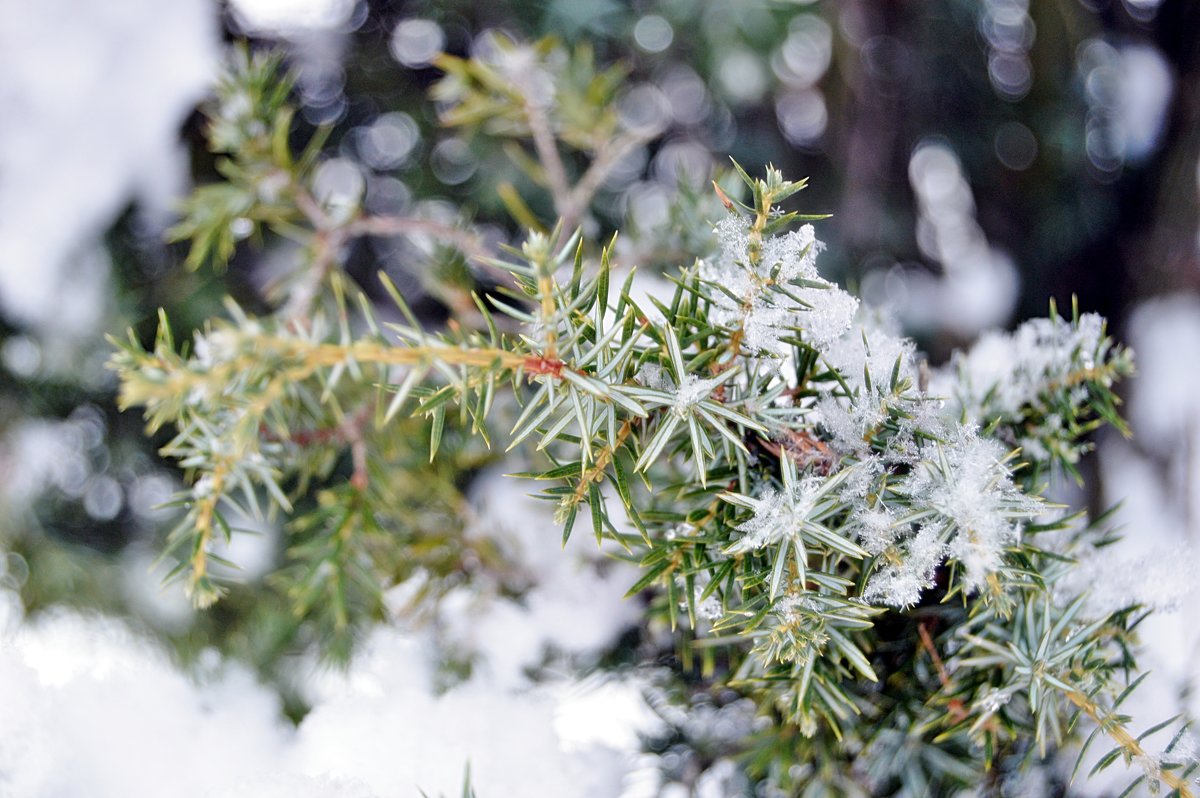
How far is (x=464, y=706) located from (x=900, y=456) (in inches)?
11.7

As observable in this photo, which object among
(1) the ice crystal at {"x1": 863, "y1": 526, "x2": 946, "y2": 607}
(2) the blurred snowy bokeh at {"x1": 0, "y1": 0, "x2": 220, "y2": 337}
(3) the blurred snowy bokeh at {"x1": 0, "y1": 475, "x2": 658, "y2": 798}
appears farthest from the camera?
(2) the blurred snowy bokeh at {"x1": 0, "y1": 0, "x2": 220, "y2": 337}

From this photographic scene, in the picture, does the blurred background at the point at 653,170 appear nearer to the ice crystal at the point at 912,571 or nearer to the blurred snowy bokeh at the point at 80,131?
the blurred snowy bokeh at the point at 80,131

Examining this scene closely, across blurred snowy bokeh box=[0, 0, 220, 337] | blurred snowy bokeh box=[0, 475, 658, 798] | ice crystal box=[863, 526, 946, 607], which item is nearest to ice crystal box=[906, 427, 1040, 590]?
ice crystal box=[863, 526, 946, 607]

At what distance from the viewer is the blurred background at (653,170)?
0.62m

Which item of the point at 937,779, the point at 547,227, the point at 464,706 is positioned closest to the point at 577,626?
the point at 464,706

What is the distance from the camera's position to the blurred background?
2.05 ft

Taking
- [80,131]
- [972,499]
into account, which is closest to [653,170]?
[80,131]

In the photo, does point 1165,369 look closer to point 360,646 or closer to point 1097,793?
point 1097,793

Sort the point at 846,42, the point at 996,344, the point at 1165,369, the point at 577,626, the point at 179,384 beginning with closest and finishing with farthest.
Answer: the point at 179,384 < the point at 996,344 < the point at 577,626 < the point at 1165,369 < the point at 846,42

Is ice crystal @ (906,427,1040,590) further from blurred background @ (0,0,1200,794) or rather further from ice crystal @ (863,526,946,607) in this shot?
blurred background @ (0,0,1200,794)

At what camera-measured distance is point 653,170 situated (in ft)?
2.76

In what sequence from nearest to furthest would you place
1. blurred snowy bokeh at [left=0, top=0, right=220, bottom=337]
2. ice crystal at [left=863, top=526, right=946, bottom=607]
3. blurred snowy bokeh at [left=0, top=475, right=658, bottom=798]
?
ice crystal at [left=863, top=526, right=946, bottom=607]
blurred snowy bokeh at [left=0, top=475, right=658, bottom=798]
blurred snowy bokeh at [left=0, top=0, right=220, bottom=337]

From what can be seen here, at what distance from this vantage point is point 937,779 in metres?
0.37

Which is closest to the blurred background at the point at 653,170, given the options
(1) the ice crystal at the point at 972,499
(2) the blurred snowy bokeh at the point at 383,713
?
(2) the blurred snowy bokeh at the point at 383,713
